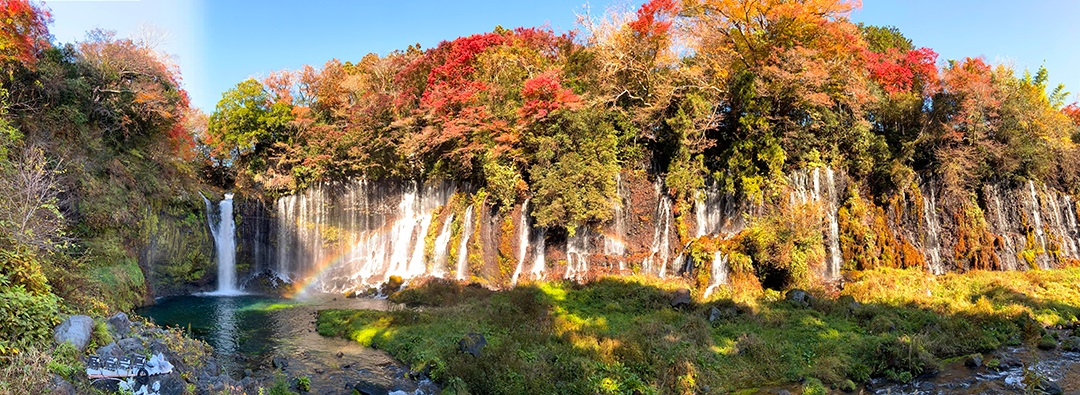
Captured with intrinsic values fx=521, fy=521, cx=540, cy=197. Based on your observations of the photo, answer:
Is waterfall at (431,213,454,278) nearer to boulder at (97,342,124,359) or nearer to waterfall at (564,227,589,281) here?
waterfall at (564,227,589,281)

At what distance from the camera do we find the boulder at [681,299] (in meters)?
17.9

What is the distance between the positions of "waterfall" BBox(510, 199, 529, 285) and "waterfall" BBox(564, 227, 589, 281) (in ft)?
7.90

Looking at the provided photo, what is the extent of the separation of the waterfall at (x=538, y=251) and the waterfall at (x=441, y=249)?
5335 millimetres

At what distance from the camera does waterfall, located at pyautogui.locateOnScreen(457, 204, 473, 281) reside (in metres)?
27.8

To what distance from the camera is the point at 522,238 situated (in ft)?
88.7

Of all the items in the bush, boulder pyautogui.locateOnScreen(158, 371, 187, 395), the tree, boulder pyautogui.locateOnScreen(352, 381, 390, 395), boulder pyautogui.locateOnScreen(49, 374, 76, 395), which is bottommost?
boulder pyautogui.locateOnScreen(352, 381, 390, 395)

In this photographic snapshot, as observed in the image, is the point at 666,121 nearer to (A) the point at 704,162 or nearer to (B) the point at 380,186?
(A) the point at 704,162

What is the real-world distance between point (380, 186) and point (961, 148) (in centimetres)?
3166

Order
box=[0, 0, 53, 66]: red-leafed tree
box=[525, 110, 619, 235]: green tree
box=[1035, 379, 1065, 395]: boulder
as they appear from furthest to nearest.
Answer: box=[525, 110, 619, 235]: green tree → box=[0, 0, 53, 66]: red-leafed tree → box=[1035, 379, 1065, 395]: boulder

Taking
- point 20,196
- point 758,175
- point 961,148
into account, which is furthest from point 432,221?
point 961,148

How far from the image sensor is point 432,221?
30.8 meters

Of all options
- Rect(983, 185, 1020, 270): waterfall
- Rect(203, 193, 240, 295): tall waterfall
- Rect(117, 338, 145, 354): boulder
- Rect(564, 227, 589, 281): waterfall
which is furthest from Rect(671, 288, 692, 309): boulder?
Rect(203, 193, 240, 295): tall waterfall

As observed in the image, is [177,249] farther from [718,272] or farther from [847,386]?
[847,386]

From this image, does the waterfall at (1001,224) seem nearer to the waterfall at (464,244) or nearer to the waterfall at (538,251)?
the waterfall at (538,251)
